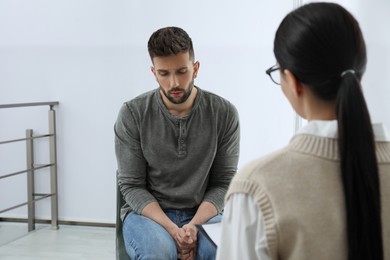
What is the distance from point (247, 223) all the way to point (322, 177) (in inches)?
5.5

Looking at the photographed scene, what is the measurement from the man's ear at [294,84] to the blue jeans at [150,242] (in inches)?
34.4

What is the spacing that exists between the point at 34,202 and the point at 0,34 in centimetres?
128

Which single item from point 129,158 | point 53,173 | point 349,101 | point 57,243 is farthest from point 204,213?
point 53,173

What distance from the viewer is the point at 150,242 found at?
1545 millimetres

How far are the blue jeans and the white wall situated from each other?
173 cm

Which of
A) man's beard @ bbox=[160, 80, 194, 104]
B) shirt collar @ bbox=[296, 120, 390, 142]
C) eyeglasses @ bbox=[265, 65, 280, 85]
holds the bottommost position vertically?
shirt collar @ bbox=[296, 120, 390, 142]

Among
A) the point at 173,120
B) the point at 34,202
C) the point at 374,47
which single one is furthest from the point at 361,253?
the point at 34,202

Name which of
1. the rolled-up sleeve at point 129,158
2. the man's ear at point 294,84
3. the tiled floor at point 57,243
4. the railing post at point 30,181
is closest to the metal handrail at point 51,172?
the railing post at point 30,181

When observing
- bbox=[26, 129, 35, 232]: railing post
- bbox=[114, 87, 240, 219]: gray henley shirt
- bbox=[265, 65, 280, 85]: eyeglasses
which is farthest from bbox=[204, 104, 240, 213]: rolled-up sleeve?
bbox=[26, 129, 35, 232]: railing post

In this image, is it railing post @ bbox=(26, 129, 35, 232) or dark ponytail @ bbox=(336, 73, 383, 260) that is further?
railing post @ bbox=(26, 129, 35, 232)

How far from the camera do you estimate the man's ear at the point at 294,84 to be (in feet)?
2.65

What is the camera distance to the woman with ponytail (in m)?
0.75

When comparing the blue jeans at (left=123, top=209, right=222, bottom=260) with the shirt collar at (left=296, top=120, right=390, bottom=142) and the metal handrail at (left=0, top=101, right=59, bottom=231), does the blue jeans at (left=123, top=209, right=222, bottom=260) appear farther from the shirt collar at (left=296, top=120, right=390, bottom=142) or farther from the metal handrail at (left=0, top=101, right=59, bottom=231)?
the metal handrail at (left=0, top=101, right=59, bottom=231)

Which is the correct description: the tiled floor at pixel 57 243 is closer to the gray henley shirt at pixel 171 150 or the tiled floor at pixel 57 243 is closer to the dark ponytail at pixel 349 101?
the gray henley shirt at pixel 171 150
